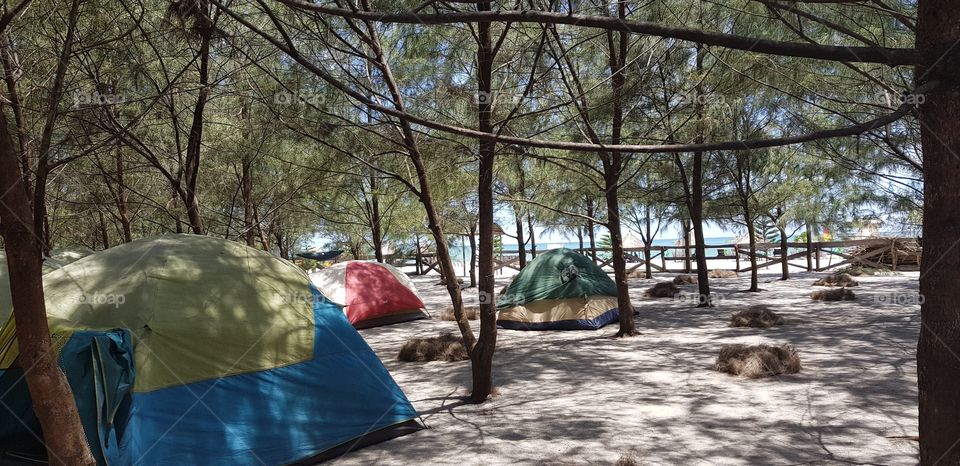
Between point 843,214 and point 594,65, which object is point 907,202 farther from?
point 594,65

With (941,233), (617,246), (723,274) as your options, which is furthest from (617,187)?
(723,274)

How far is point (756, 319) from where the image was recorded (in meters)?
9.21

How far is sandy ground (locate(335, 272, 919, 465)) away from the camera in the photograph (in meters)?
4.14

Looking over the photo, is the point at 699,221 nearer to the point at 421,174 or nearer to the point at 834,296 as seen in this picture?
the point at 834,296

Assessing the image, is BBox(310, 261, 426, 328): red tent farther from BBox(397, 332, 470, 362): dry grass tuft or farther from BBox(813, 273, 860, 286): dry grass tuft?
BBox(813, 273, 860, 286): dry grass tuft

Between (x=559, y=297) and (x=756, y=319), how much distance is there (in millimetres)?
3052

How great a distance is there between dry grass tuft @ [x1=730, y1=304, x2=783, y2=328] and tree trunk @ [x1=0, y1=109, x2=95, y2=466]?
8634 millimetres

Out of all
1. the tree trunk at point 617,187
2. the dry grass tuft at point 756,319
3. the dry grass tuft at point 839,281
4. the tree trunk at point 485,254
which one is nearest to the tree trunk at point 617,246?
the tree trunk at point 617,187

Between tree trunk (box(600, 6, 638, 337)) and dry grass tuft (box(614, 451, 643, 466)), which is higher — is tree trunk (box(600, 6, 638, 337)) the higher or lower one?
the higher one

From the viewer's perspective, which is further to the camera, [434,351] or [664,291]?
[664,291]

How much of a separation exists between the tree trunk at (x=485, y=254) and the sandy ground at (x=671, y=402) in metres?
0.29

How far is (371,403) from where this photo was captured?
4.68 m

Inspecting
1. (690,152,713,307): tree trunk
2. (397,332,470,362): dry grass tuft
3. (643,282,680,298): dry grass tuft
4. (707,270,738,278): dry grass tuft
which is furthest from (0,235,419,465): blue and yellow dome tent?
(707,270,738,278): dry grass tuft

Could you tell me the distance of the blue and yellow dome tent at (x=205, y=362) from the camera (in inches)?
147
